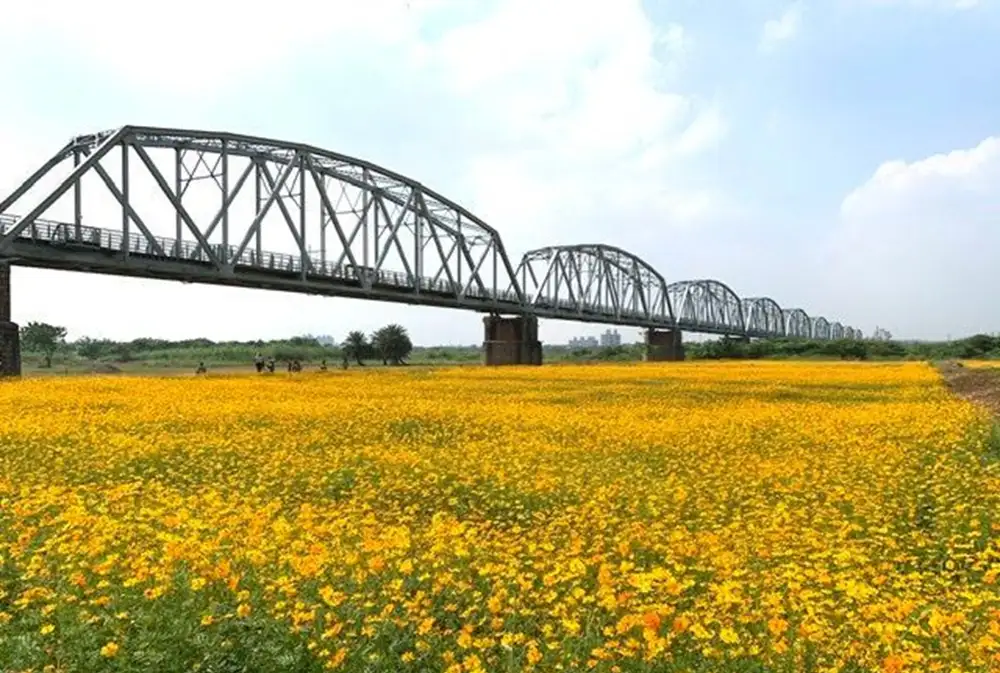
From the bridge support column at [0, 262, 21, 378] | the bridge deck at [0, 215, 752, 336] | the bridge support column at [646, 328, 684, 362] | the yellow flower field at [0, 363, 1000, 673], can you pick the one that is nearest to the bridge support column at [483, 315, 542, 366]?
the bridge deck at [0, 215, 752, 336]

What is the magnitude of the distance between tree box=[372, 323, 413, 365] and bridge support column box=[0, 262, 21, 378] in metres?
66.7

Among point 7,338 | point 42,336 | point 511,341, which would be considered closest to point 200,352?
point 42,336

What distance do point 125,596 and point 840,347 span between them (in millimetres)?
118387

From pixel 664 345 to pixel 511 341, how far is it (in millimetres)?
53381

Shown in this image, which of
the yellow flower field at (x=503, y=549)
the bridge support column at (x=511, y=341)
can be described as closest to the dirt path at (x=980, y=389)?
the yellow flower field at (x=503, y=549)

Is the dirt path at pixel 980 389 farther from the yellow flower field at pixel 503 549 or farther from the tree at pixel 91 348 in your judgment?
the tree at pixel 91 348

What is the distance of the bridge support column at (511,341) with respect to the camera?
99.5m

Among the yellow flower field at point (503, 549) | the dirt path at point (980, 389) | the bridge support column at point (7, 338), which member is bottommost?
the yellow flower field at point (503, 549)

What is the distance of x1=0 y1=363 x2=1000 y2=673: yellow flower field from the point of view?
5.32 meters

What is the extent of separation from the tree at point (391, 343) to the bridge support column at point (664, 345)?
159 ft

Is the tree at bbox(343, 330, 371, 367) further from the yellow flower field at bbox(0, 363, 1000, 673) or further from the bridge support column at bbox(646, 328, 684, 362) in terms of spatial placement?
the yellow flower field at bbox(0, 363, 1000, 673)

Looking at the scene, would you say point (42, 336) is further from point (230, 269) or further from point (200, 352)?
point (230, 269)

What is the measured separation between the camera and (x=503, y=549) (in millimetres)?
7801

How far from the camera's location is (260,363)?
195ft
